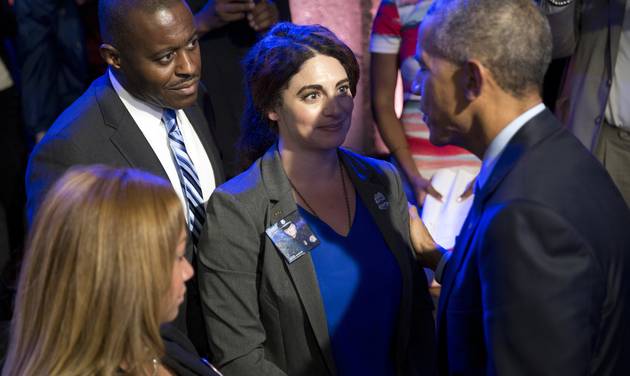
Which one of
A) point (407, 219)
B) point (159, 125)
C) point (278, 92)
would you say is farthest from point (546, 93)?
point (159, 125)

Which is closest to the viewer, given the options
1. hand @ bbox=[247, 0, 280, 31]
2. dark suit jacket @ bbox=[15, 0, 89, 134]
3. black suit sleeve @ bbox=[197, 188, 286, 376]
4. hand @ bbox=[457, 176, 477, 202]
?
black suit sleeve @ bbox=[197, 188, 286, 376]

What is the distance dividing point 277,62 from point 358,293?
0.73m

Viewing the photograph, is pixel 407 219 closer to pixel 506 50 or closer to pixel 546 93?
pixel 506 50

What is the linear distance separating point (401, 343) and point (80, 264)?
1.11 metres

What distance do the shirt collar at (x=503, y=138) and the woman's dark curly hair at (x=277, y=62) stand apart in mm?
752

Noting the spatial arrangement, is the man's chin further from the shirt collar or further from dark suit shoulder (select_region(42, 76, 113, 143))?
the shirt collar

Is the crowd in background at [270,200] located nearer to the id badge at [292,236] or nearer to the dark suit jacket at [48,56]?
the id badge at [292,236]

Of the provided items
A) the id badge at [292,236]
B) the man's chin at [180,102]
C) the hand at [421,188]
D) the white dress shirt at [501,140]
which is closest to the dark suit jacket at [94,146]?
the man's chin at [180,102]

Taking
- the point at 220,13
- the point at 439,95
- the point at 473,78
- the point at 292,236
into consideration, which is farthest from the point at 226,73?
the point at 473,78

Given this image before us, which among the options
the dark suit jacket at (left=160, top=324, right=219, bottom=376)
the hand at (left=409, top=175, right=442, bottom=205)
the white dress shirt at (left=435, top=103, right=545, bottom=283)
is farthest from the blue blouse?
the hand at (left=409, top=175, right=442, bottom=205)

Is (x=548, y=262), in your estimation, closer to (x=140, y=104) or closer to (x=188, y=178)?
(x=188, y=178)

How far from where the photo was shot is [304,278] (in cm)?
210

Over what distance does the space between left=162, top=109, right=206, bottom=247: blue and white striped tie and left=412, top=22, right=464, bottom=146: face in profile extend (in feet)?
2.80

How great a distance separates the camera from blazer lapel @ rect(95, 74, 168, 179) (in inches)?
87.7
